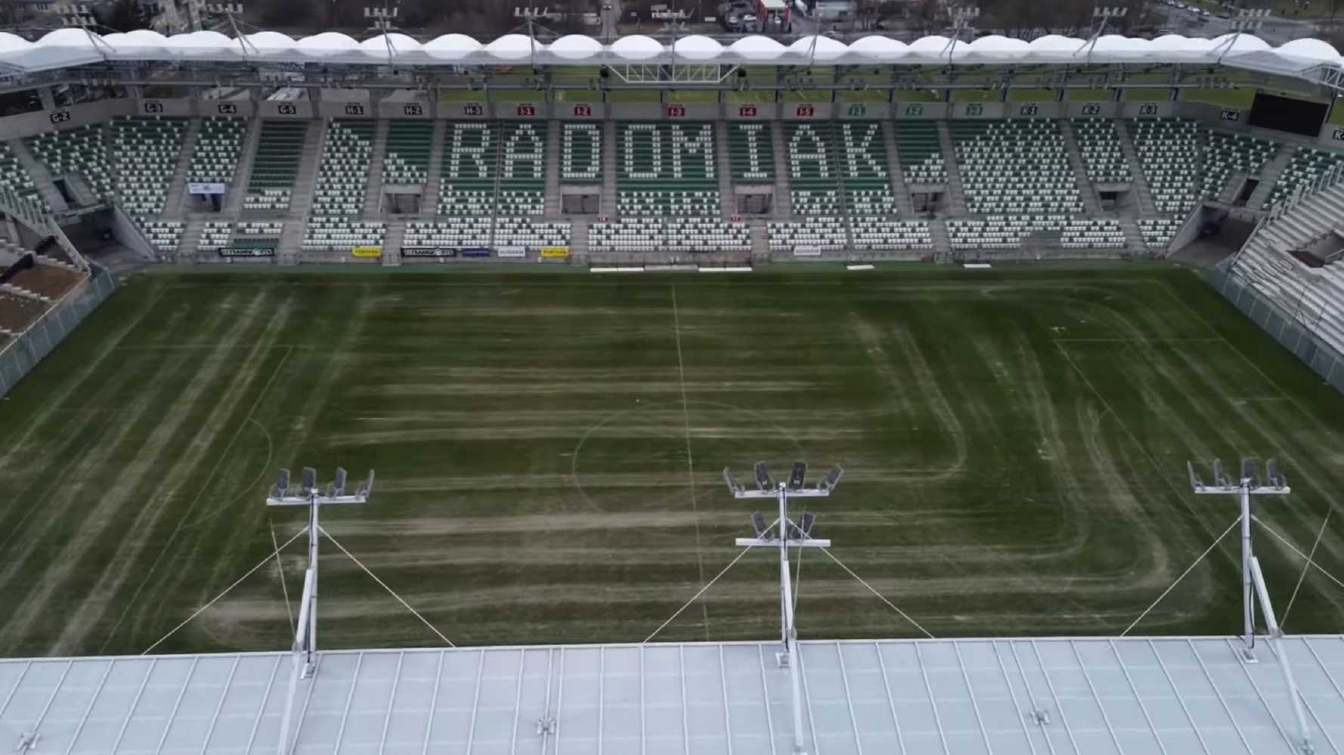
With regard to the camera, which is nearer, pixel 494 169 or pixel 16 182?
pixel 16 182

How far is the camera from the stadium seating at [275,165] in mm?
57844

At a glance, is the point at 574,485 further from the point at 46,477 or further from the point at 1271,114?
the point at 1271,114

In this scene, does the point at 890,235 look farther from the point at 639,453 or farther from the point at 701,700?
the point at 701,700

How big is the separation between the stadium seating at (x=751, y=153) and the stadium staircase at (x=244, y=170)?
32277 mm

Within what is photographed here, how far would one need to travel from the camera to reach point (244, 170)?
5906 centimetres

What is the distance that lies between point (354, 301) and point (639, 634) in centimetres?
3040

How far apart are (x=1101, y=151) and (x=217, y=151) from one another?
200 ft

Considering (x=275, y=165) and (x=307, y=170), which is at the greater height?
(x=275, y=165)

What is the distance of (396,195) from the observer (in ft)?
196

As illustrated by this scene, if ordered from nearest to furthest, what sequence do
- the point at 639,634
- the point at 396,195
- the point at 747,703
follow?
the point at 747,703, the point at 639,634, the point at 396,195

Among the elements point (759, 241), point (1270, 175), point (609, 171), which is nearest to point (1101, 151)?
point (1270, 175)

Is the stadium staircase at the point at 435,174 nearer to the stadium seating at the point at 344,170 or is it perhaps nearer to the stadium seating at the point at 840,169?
the stadium seating at the point at 344,170

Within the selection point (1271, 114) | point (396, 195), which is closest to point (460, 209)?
point (396, 195)

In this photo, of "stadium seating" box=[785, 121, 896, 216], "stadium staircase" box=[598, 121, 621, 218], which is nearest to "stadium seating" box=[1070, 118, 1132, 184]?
"stadium seating" box=[785, 121, 896, 216]
